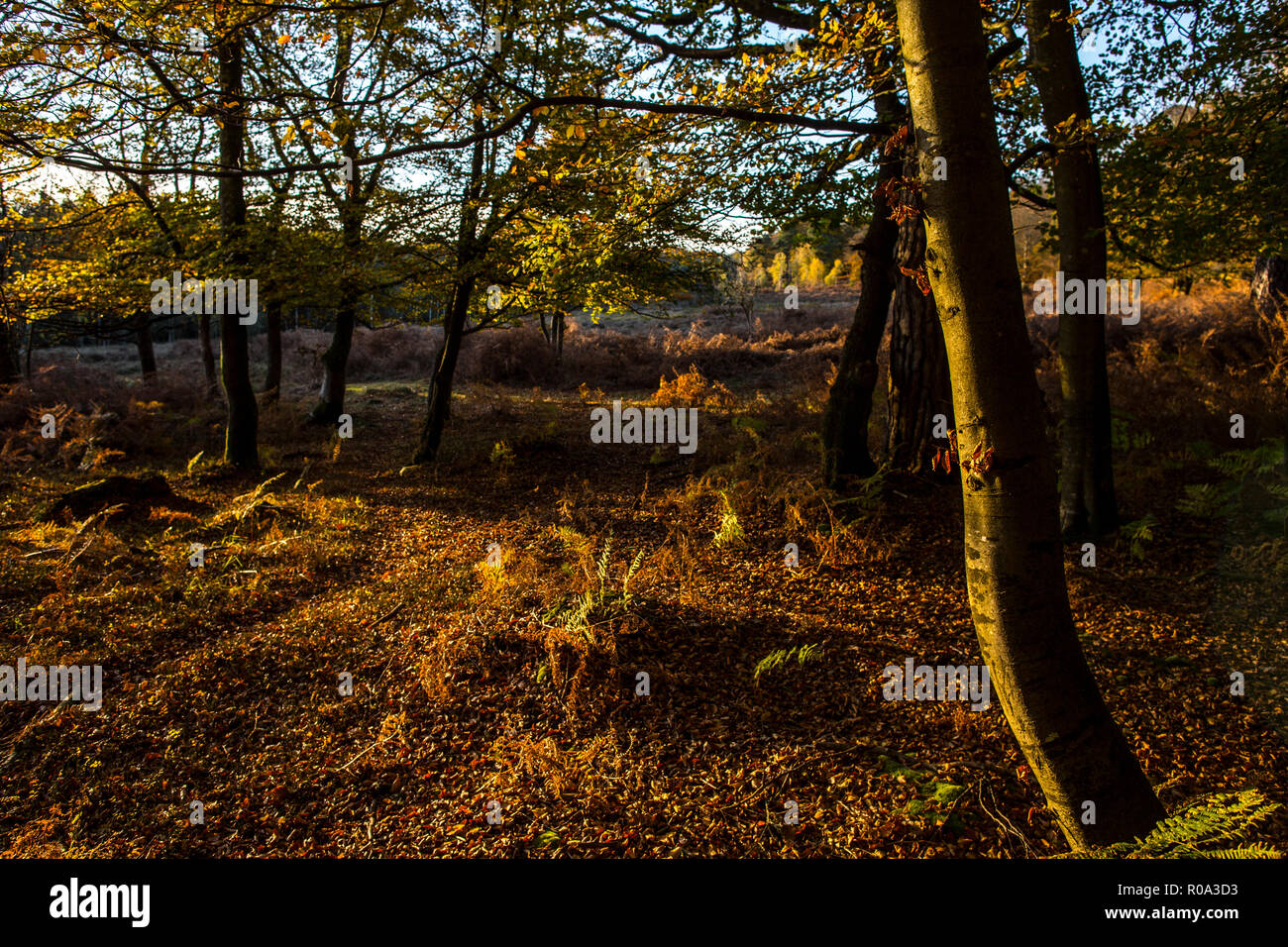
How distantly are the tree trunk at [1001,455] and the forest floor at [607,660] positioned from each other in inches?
24.9

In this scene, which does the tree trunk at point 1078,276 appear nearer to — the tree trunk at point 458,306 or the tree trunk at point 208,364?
the tree trunk at point 458,306

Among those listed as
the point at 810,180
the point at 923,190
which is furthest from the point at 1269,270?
the point at 923,190

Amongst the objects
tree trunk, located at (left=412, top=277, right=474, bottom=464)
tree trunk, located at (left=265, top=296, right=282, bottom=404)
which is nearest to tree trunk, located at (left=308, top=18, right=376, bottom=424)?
tree trunk, located at (left=412, top=277, right=474, bottom=464)

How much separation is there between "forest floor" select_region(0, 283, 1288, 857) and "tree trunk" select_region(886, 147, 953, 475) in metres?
0.46

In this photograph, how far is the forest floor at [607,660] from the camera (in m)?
3.29

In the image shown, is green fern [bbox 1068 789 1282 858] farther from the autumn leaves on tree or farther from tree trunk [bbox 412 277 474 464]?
tree trunk [bbox 412 277 474 464]

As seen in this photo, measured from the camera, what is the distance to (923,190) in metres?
2.40

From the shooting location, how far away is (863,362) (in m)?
7.61

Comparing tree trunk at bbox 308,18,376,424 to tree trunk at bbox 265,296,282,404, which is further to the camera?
tree trunk at bbox 265,296,282,404

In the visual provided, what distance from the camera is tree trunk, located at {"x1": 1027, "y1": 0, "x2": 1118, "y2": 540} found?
546 cm

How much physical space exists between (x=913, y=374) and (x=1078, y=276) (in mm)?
2003

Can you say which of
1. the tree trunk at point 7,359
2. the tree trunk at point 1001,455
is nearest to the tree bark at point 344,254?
the tree trunk at point 1001,455

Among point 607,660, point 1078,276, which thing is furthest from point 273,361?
point 1078,276
